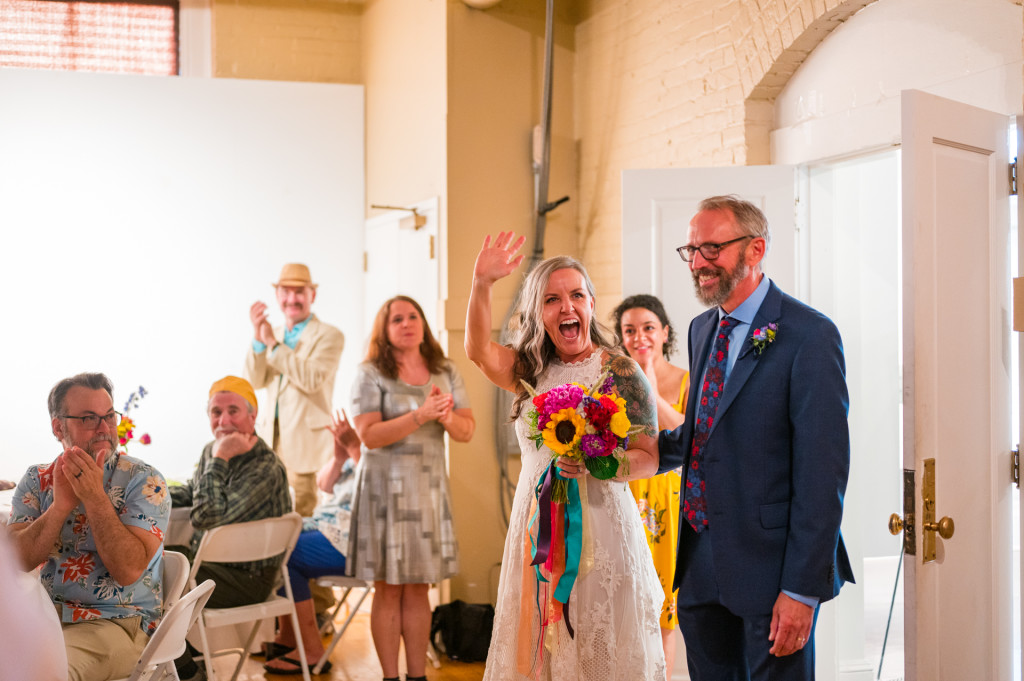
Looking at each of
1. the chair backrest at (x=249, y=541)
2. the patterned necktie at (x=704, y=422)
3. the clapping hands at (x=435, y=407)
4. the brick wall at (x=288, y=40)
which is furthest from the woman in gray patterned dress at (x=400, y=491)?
the brick wall at (x=288, y=40)

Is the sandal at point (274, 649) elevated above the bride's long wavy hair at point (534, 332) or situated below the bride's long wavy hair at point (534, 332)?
below

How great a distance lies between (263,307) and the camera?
5633 mm

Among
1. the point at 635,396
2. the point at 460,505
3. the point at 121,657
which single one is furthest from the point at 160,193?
the point at 635,396

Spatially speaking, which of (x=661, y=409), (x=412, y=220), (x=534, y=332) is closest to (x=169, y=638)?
(x=534, y=332)

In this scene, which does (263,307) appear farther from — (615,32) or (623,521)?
(623,521)

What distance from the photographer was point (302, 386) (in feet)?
18.7

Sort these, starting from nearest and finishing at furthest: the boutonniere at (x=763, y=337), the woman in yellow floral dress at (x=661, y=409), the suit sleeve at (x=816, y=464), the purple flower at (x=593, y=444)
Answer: the suit sleeve at (x=816, y=464)
the boutonniere at (x=763, y=337)
the purple flower at (x=593, y=444)
the woman in yellow floral dress at (x=661, y=409)

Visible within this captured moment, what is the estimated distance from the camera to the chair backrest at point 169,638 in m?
2.82

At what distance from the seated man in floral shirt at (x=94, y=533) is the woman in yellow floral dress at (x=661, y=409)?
1.91 meters

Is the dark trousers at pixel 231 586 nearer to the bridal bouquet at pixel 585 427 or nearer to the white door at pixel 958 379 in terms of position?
the bridal bouquet at pixel 585 427

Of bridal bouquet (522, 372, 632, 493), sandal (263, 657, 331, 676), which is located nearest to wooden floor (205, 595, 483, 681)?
sandal (263, 657, 331, 676)

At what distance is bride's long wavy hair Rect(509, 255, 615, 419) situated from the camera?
3055 mm

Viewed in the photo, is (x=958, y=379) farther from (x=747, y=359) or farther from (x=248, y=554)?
(x=248, y=554)

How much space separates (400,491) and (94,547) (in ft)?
5.08
